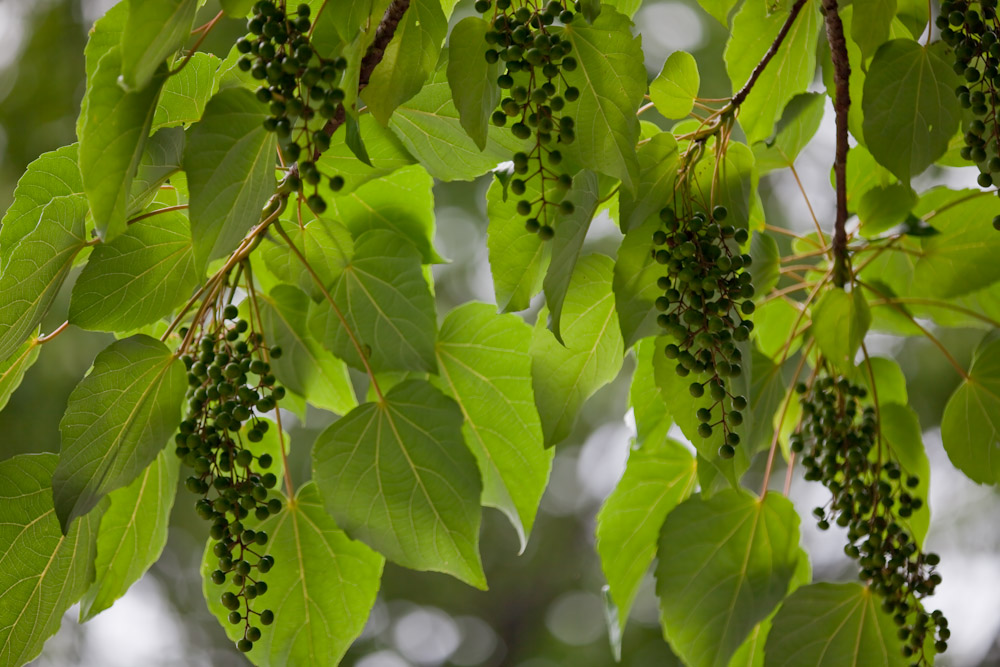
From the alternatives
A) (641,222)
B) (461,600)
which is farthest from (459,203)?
(641,222)

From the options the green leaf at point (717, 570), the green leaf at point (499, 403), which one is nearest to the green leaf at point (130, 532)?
the green leaf at point (499, 403)

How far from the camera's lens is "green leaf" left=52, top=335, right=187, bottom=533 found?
750 mm

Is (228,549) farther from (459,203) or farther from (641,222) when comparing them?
(459,203)

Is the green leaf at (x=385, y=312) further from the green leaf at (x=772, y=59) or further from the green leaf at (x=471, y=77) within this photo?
the green leaf at (x=772, y=59)

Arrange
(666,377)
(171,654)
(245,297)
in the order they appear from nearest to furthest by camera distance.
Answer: (666,377), (245,297), (171,654)

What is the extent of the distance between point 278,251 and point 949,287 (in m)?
0.79

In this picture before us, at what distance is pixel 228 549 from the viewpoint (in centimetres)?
81

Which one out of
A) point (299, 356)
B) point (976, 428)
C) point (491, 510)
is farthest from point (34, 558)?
point (491, 510)

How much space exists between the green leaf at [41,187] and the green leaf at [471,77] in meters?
0.39

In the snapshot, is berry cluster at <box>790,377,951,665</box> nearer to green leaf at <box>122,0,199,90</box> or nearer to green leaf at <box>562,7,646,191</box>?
green leaf at <box>562,7,646,191</box>

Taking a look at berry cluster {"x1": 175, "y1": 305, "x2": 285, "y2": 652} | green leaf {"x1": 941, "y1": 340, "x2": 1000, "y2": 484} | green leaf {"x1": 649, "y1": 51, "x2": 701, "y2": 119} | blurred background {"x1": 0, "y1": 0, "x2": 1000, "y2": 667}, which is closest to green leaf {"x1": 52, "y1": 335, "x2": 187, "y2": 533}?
berry cluster {"x1": 175, "y1": 305, "x2": 285, "y2": 652}

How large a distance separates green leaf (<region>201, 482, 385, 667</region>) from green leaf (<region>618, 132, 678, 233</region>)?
0.46m

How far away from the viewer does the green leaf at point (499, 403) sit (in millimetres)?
961

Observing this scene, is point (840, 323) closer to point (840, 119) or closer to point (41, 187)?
point (840, 119)
